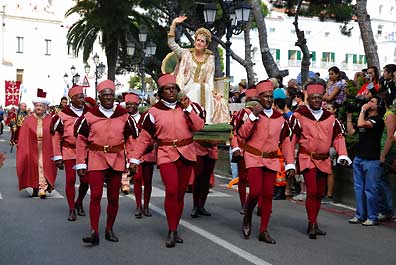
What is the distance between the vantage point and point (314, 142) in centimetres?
973

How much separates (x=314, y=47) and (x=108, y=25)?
55614 millimetres

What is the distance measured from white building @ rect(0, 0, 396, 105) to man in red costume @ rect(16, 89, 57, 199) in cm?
6237

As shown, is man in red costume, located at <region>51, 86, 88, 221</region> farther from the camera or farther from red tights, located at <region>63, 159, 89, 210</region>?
the camera

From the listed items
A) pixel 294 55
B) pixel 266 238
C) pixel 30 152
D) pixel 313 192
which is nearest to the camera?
pixel 266 238

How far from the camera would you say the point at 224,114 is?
492 inches

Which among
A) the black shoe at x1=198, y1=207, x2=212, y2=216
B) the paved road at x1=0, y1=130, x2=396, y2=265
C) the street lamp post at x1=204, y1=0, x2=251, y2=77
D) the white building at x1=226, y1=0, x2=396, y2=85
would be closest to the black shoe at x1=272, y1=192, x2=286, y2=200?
the paved road at x1=0, y1=130, x2=396, y2=265

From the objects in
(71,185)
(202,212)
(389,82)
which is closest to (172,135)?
(202,212)

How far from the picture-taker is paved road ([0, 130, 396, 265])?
8102mm

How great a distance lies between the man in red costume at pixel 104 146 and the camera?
8977 mm

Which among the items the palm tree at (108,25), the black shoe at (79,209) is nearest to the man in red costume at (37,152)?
the black shoe at (79,209)

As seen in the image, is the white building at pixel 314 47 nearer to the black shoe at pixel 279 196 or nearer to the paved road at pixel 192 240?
the black shoe at pixel 279 196

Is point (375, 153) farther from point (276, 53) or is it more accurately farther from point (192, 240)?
point (276, 53)

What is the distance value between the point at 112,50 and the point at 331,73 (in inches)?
861

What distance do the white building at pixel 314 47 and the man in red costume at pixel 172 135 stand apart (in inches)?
2732
